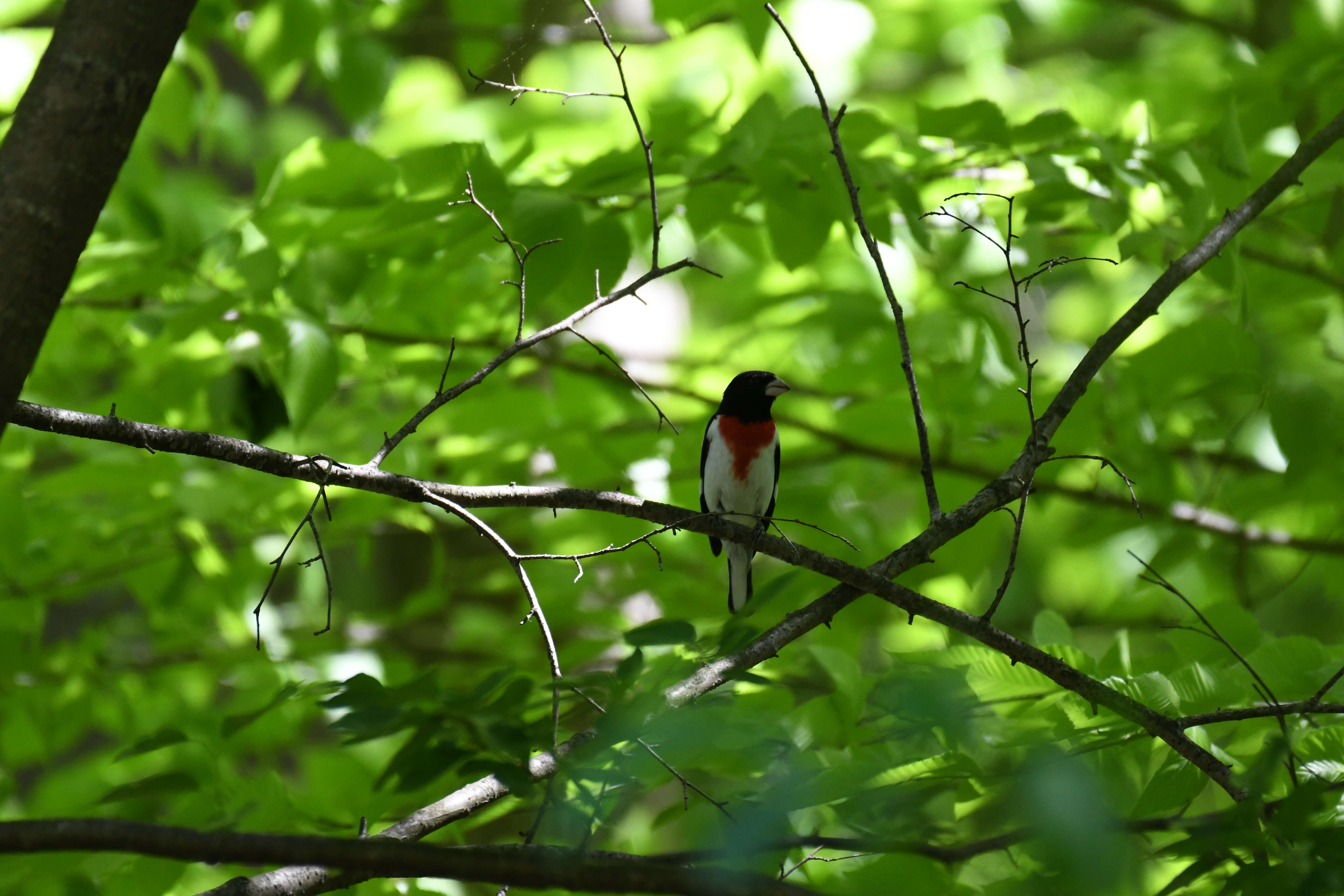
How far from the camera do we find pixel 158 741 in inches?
83.8

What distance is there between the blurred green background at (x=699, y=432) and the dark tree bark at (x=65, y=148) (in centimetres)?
82

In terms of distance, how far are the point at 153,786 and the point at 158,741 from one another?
125mm

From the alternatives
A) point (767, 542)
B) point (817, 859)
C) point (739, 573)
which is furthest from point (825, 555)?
point (739, 573)

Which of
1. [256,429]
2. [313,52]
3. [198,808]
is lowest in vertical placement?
[198,808]

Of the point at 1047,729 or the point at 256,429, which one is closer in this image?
the point at 1047,729

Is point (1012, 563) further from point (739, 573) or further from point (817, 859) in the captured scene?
point (739, 573)

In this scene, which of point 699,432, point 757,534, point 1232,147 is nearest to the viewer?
point 757,534

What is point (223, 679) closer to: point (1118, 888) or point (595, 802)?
point (595, 802)

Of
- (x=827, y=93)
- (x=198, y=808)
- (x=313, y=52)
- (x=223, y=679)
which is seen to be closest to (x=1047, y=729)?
(x=198, y=808)

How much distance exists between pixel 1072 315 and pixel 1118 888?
5336mm

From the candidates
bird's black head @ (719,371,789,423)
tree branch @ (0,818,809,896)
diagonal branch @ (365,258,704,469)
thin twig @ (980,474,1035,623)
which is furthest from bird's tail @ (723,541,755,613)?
tree branch @ (0,818,809,896)

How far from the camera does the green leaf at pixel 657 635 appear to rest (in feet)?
4.61

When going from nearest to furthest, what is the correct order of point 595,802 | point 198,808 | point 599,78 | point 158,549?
point 595,802 → point 198,808 → point 158,549 → point 599,78

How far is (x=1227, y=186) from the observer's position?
290 cm
